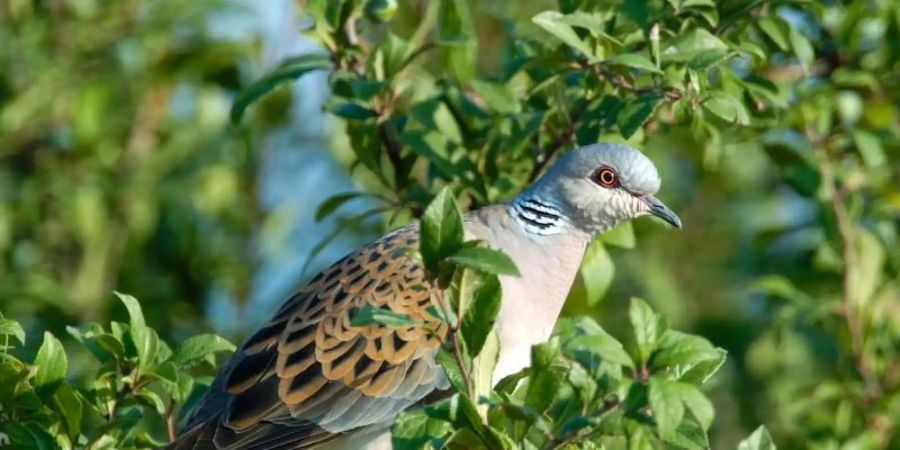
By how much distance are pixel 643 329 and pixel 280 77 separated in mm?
1649

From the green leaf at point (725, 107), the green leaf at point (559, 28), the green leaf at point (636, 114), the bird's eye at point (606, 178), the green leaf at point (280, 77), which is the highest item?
the green leaf at point (559, 28)

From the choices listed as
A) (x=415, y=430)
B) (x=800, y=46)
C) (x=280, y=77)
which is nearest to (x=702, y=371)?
(x=415, y=430)

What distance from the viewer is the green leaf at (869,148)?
201 inches

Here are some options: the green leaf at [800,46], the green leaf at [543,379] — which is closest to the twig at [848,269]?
the green leaf at [800,46]

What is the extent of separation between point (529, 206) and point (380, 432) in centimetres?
76

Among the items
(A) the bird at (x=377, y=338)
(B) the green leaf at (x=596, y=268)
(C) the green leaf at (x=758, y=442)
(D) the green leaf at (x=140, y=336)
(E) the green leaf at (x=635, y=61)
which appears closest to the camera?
(C) the green leaf at (x=758, y=442)

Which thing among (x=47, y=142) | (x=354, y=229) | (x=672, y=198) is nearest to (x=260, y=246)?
(x=354, y=229)

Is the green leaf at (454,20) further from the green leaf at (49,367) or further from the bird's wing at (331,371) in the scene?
the green leaf at (49,367)

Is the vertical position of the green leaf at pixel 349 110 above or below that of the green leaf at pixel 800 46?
above

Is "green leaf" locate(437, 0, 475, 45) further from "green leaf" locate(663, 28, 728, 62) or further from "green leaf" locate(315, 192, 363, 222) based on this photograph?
"green leaf" locate(663, 28, 728, 62)

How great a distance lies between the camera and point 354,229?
7.52 metres

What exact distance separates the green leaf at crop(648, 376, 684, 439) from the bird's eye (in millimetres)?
1547

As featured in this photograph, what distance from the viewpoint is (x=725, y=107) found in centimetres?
399

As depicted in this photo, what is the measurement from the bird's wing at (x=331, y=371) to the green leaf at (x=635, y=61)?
804 mm
